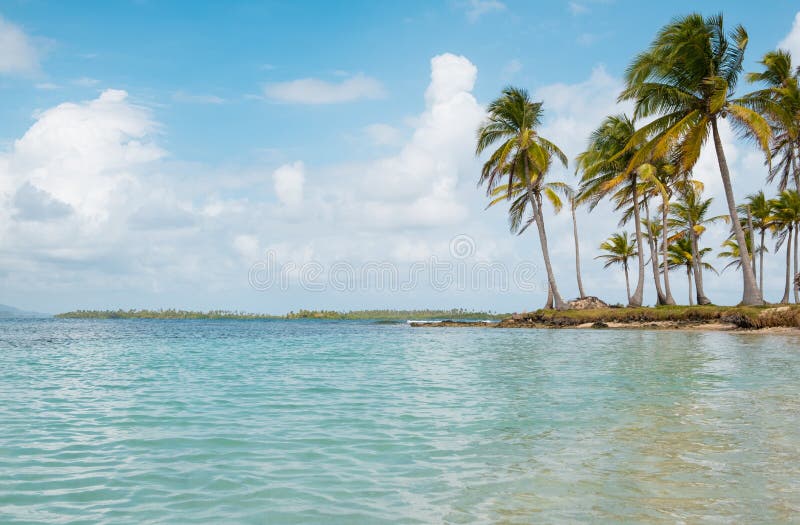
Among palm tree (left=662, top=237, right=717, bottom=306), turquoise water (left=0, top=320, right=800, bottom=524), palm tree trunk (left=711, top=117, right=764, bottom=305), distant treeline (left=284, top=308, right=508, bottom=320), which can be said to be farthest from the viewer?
distant treeline (left=284, top=308, right=508, bottom=320)

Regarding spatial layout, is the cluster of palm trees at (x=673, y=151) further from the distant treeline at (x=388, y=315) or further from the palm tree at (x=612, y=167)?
the distant treeline at (x=388, y=315)

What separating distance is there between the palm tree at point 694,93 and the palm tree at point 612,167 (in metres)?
8.00

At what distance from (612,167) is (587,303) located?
31.7 feet

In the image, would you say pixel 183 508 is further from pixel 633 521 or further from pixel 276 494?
pixel 633 521

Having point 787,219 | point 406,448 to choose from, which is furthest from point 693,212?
point 406,448

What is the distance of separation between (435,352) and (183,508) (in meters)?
14.4

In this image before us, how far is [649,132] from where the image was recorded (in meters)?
27.4

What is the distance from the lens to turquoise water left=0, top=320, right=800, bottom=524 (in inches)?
155

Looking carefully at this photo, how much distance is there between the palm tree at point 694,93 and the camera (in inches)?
986

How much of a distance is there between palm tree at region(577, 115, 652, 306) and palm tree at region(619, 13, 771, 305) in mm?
7999

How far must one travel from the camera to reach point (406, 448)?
5562 mm

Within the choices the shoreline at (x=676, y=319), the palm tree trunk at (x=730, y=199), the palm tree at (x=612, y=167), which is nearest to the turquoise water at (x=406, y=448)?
the shoreline at (x=676, y=319)

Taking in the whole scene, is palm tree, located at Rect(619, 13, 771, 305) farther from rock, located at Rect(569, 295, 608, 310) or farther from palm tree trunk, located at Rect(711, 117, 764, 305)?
rock, located at Rect(569, 295, 608, 310)

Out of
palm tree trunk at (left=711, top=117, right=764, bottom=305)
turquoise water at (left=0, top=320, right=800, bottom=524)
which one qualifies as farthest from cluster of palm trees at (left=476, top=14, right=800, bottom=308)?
turquoise water at (left=0, top=320, right=800, bottom=524)
